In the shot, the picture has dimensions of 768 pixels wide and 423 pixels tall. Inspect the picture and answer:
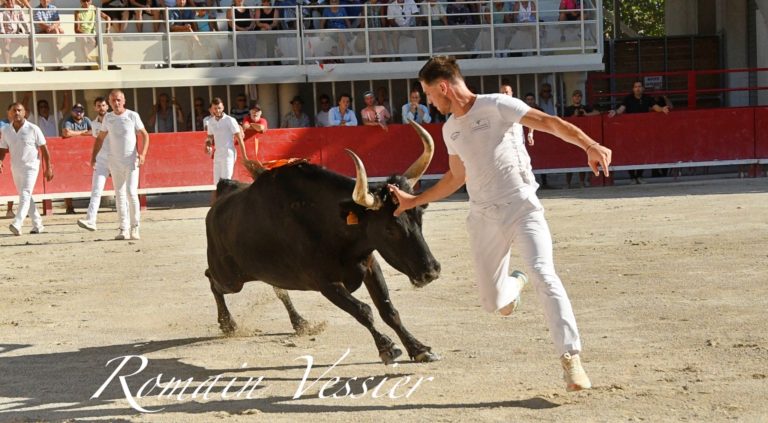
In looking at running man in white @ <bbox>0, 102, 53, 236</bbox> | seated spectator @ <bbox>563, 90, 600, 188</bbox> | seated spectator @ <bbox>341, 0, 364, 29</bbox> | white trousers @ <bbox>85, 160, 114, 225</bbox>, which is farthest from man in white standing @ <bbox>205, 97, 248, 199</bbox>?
seated spectator @ <bbox>341, 0, 364, 29</bbox>

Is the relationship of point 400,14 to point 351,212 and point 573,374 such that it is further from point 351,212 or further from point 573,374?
point 573,374

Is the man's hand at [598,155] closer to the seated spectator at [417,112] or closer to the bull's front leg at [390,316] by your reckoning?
the bull's front leg at [390,316]

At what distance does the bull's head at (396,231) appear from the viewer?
727 centimetres

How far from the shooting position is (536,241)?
632cm

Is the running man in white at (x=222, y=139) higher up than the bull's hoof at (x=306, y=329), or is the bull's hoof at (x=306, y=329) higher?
the running man in white at (x=222, y=139)

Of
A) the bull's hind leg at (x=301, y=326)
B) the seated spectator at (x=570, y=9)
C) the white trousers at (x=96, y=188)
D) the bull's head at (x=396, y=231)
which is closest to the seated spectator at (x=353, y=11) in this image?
the seated spectator at (x=570, y=9)

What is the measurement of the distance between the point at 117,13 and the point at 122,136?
9.92m

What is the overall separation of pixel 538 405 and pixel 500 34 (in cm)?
1938

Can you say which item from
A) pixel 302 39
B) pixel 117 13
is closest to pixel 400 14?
pixel 302 39

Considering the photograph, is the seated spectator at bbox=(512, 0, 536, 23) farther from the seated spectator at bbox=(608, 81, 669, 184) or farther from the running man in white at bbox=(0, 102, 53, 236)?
the running man in white at bbox=(0, 102, 53, 236)

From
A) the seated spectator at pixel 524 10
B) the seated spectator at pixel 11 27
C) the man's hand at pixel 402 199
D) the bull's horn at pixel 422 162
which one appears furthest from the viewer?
the seated spectator at pixel 524 10

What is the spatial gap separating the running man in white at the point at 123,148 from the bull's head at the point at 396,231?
830cm

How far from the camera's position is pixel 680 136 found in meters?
22.5

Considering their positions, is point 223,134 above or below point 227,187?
above
